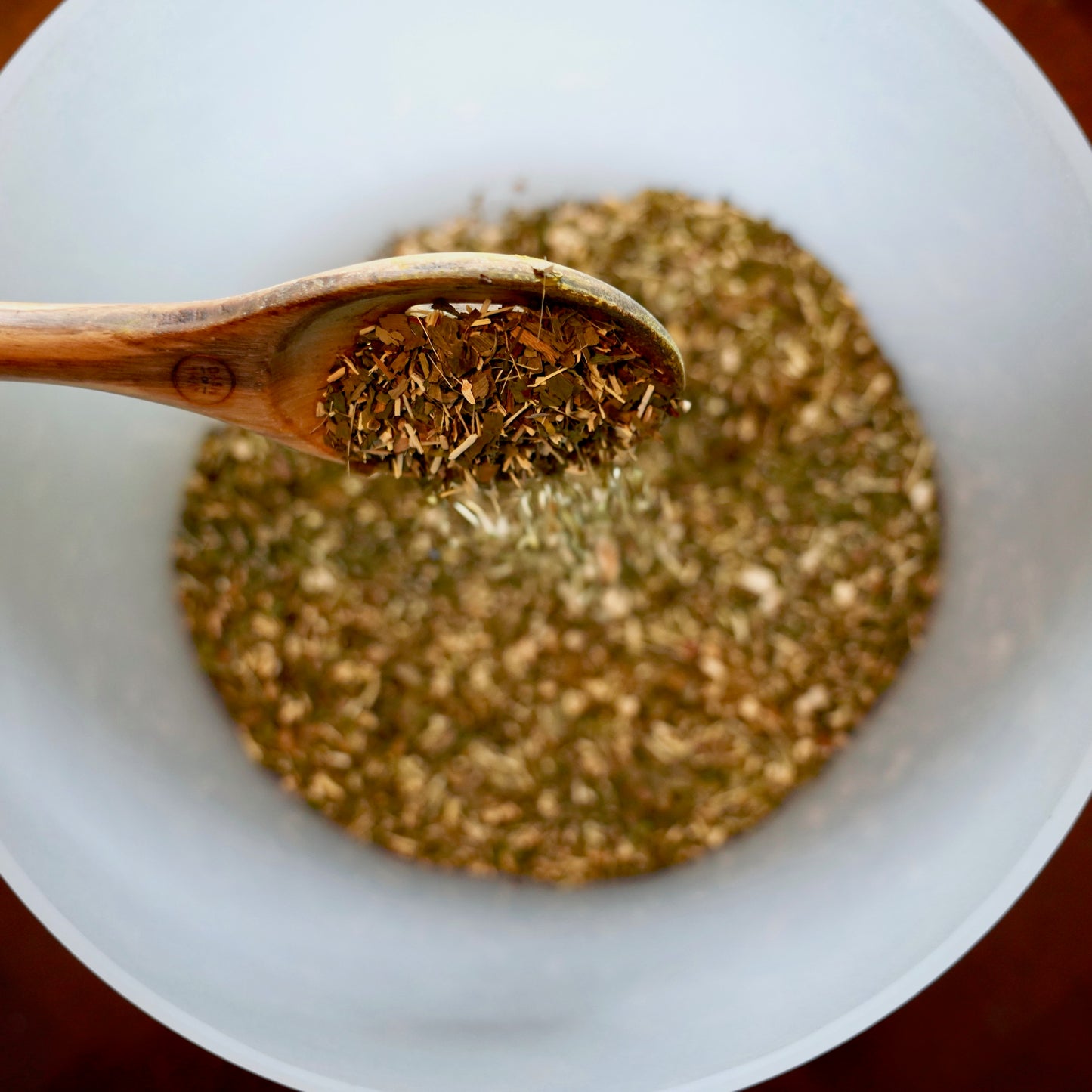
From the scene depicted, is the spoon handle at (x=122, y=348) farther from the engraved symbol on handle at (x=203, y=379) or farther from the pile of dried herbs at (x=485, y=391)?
the pile of dried herbs at (x=485, y=391)

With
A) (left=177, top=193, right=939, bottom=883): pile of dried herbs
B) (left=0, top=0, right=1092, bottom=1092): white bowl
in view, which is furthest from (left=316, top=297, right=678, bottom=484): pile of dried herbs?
(left=0, top=0, right=1092, bottom=1092): white bowl

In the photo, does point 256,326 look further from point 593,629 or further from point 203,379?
point 593,629

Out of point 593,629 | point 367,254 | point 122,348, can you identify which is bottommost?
point 593,629

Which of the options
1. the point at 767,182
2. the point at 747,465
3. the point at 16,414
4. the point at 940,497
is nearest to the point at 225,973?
the point at 16,414

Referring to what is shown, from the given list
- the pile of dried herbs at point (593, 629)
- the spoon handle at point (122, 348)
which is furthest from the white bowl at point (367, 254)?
the spoon handle at point (122, 348)

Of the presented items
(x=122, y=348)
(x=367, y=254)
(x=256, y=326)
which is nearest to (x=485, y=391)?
(x=256, y=326)

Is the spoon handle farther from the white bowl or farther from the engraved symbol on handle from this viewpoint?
the white bowl

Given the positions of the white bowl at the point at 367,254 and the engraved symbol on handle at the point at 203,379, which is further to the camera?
the white bowl at the point at 367,254
